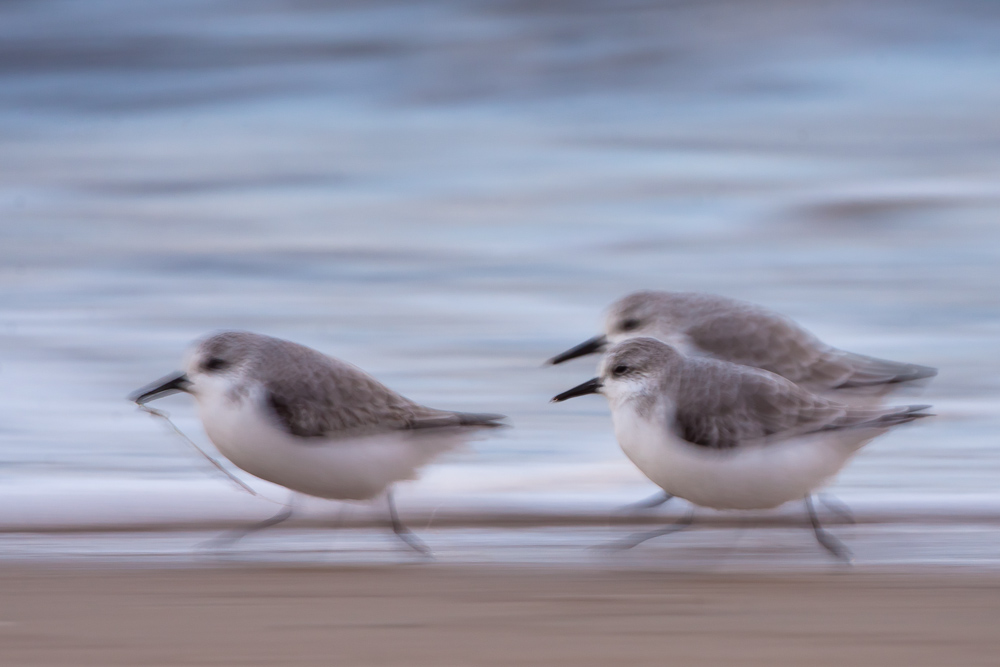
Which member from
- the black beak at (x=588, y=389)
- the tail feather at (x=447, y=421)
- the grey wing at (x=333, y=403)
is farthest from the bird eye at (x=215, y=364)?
the black beak at (x=588, y=389)

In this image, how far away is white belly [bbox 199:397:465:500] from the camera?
4355mm

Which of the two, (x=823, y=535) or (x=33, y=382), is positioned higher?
(x=33, y=382)

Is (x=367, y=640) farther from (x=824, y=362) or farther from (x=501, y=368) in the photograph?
(x=501, y=368)

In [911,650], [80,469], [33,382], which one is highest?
[33,382]

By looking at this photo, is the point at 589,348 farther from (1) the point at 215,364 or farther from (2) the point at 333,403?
(1) the point at 215,364

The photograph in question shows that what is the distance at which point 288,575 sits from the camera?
3.79m

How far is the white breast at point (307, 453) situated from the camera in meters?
4.36

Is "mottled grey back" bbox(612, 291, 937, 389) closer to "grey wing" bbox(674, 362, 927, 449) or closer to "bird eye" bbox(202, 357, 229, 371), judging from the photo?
"grey wing" bbox(674, 362, 927, 449)

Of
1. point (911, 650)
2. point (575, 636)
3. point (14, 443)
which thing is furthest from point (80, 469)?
point (911, 650)

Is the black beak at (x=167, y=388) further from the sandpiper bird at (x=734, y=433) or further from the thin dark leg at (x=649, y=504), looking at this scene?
the thin dark leg at (x=649, y=504)

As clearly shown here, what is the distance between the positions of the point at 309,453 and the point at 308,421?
0.10 meters

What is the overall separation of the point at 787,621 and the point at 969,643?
0.42 metres

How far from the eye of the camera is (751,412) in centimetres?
432

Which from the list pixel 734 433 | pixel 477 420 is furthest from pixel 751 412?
pixel 477 420
